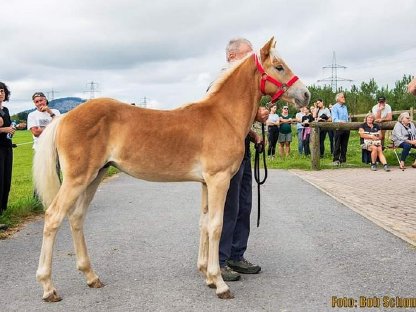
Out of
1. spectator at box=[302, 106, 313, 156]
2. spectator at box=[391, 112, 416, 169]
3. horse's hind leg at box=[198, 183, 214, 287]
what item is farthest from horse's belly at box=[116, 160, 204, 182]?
spectator at box=[302, 106, 313, 156]

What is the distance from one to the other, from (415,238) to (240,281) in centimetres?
281

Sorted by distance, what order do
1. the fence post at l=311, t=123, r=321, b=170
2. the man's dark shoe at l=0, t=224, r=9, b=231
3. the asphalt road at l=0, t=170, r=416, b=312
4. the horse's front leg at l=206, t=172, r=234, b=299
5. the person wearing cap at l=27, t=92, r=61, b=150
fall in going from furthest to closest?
the fence post at l=311, t=123, r=321, b=170 < the person wearing cap at l=27, t=92, r=61, b=150 < the man's dark shoe at l=0, t=224, r=9, b=231 < the horse's front leg at l=206, t=172, r=234, b=299 < the asphalt road at l=0, t=170, r=416, b=312

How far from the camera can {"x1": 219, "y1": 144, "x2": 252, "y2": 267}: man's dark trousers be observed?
5156mm

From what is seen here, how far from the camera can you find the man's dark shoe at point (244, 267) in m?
5.24

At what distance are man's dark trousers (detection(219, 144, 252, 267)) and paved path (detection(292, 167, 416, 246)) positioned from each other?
2372 millimetres

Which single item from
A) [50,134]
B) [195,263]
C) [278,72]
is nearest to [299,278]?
[195,263]

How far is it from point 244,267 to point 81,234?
5.78 ft

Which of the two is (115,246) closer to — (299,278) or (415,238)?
(299,278)

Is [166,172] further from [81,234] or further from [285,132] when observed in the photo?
[285,132]

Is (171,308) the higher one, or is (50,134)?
(50,134)

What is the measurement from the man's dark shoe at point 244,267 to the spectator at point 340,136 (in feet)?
37.7

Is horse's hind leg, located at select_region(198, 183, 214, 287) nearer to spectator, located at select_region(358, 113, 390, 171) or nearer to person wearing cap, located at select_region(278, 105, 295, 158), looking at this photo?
spectator, located at select_region(358, 113, 390, 171)

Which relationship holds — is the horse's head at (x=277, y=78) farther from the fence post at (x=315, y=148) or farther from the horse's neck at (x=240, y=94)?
the fence post at (x=315, y=148)

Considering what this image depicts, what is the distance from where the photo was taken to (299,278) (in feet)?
16.4
